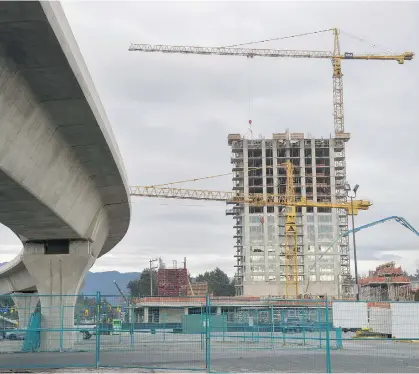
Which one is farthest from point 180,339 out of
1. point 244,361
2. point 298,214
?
point 298,214

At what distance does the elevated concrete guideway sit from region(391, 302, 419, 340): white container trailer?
12.8 m

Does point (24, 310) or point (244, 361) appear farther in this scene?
point (24, 310)

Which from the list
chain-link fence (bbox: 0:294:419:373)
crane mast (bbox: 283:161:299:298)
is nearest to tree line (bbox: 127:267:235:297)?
crane mast (bbox: 283:161:299:298)

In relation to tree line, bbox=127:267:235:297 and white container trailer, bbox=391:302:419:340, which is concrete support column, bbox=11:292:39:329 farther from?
tree line, bbox=127:267:235:297

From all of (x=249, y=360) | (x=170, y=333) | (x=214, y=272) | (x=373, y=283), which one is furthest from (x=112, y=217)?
(x=214, y=272)

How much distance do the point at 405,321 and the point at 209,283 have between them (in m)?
165

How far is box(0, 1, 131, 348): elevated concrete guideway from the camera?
10633 millimetres

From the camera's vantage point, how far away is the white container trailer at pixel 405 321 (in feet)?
80.6

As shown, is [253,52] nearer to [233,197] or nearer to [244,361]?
[233,197]

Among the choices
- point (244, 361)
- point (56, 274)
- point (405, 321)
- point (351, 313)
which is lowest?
point (244, 361)

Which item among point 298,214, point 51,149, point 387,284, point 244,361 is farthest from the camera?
point 298,214

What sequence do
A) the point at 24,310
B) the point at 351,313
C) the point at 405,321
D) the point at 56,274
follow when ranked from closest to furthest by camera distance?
the point at 405,321, the point at 24,310, the point at 56,274, the point at 351,313

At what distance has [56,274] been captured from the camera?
27.7 meters

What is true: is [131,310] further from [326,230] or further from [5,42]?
[326,230]
